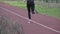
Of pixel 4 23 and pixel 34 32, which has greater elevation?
pixel 4 23

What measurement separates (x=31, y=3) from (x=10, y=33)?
1133cm

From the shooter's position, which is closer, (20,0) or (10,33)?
→ (10,33)

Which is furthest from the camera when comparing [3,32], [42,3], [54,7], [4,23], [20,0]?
[20,0]

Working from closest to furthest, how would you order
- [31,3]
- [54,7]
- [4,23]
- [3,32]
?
[3,32] < [4,23] < [31,3] < [54,7]

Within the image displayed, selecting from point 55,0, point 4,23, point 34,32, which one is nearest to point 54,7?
point 55,0

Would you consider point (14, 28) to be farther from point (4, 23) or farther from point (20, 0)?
point (20, 0)

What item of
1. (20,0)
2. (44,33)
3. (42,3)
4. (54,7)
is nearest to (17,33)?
(44,33)

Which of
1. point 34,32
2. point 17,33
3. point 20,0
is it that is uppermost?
point 17,33

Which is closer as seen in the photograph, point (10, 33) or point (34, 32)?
point (10, 33)

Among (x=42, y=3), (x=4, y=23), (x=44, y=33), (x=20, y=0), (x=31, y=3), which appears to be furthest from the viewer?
(x=20, y=0)

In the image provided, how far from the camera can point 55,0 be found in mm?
36562

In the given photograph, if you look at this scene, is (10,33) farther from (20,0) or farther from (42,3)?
(20,0)

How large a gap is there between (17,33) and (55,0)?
96.9 feet

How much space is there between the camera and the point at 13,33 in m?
7.36
